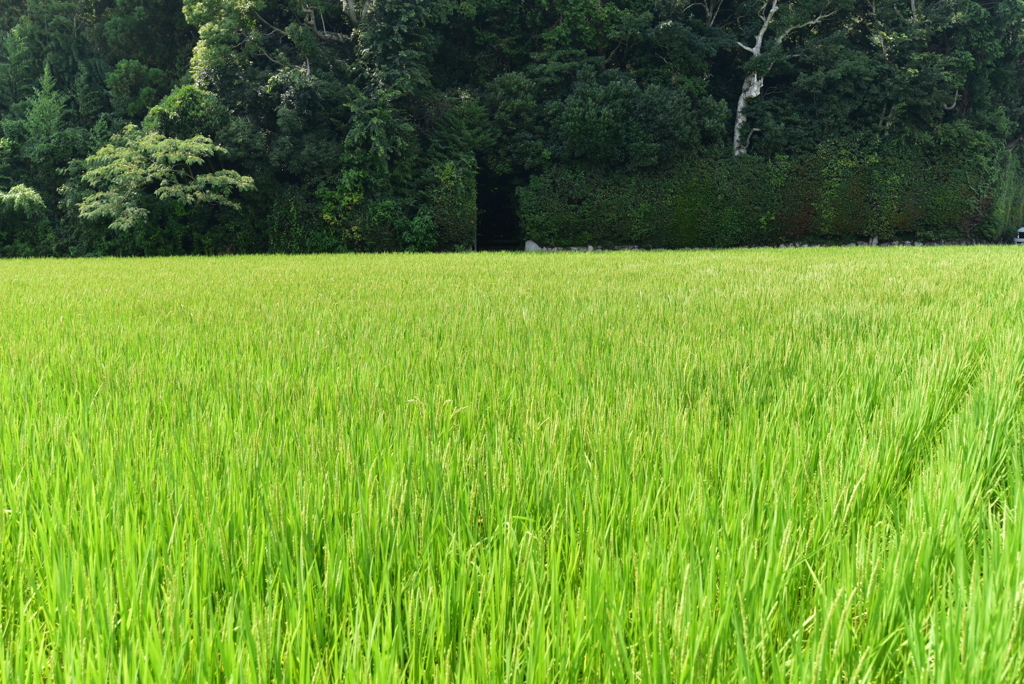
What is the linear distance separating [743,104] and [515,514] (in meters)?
20.2

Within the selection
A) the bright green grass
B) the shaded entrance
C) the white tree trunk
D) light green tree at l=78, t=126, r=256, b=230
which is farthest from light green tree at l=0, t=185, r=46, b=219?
the white tree trunk

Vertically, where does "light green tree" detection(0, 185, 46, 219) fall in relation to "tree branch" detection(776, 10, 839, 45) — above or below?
below

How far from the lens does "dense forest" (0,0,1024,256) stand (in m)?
15.9

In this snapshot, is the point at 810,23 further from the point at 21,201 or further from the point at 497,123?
the point at 21,201

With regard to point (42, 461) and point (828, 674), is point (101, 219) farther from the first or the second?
point (828, 674)

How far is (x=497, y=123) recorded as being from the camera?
1772cm

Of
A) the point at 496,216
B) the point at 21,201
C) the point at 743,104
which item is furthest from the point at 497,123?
the point at 21,201

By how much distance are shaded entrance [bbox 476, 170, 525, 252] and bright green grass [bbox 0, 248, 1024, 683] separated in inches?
673

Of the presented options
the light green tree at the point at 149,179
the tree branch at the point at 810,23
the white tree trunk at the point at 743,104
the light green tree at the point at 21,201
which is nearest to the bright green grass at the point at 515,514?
the light green tree at the point at 149,179

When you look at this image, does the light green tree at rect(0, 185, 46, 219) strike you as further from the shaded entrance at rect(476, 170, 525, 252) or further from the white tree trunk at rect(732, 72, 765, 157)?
the white tree trunk at rect(732, 72, 765, 157)

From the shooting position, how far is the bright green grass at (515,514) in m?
0.80

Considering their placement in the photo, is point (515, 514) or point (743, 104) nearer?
point (515, 514)

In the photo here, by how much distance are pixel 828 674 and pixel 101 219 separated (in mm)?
18900

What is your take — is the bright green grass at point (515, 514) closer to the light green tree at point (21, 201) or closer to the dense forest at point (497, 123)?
the dense forest at point (497, 123)
